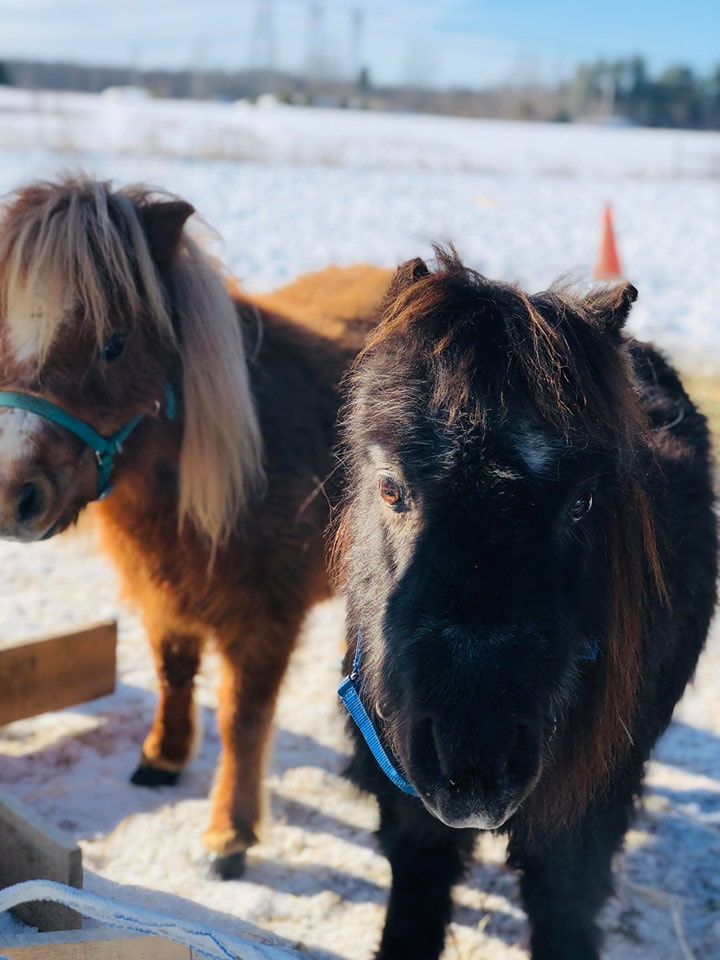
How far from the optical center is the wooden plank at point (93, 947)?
68.7 inches

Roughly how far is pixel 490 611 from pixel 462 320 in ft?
1.93

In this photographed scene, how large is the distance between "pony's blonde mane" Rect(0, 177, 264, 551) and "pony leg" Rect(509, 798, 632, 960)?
54.1 inches

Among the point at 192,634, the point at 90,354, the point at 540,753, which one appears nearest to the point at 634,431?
the point at 540,753

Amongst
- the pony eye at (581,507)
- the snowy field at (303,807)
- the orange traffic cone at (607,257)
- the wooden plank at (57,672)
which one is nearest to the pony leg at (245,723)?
the snowy field at (303,807)

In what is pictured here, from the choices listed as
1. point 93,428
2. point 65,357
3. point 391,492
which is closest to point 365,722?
point 391,492

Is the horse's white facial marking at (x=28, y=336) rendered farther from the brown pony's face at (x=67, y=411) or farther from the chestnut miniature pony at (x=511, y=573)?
the chestnut miniature pony at (x=511, y=573)

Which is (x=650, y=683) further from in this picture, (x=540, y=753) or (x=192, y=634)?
(x=192, y=634)

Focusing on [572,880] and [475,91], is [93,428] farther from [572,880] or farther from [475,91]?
[475,91]

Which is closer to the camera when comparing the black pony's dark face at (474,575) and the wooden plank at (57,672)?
the black pony's dark face at (474,575)

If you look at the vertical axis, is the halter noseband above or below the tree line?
below

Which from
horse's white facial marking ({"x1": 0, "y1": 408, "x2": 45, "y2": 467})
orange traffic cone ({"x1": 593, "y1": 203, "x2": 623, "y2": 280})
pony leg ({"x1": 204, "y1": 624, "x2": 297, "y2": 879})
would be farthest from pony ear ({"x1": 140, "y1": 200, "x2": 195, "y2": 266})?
orange traffic cone ({"x1": 593, "y1": 203, "x2": 623, "y2": 280})

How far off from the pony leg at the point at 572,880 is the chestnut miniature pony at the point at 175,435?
117cm

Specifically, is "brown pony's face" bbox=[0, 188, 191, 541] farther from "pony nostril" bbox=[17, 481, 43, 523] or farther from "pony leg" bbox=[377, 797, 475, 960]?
"pony leg" bbox=[377, 797, 475, 960]

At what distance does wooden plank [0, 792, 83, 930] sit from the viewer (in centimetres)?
204
